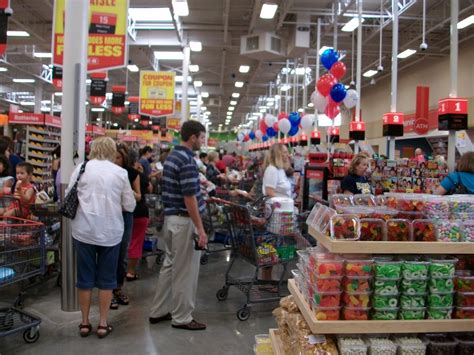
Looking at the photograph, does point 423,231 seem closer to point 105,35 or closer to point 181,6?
point 105,35

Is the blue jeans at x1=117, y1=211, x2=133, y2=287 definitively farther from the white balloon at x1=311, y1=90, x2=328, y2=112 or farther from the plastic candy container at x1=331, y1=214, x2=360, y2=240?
the white balloon at x1=311, y1=90, x2=328, y2=112

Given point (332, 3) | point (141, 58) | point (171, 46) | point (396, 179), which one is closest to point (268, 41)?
point (332, 3)

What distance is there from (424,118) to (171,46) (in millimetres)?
8789

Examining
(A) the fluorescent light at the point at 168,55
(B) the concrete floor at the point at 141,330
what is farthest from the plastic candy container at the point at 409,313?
A: (A) the fluorescent light at the point at 168,55

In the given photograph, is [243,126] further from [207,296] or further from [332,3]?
[207,296]

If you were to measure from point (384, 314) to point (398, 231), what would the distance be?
16.5 inches

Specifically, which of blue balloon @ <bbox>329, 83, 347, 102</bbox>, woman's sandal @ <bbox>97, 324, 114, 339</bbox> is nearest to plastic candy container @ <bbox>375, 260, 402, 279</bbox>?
woman's sandal @ <bbox>97, 324, 114, 339</bbox>

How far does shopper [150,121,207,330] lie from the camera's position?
4.07 metres

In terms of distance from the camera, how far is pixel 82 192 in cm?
390

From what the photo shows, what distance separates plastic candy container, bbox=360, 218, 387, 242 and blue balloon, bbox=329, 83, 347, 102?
8826 millimetres

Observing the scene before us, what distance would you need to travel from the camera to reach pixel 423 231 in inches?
94.8

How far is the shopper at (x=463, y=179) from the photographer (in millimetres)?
5137

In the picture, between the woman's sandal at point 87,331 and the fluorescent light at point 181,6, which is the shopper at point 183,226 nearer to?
the woman's sandal at point 87,331

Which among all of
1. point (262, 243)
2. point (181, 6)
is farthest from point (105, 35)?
point (262, 243)
